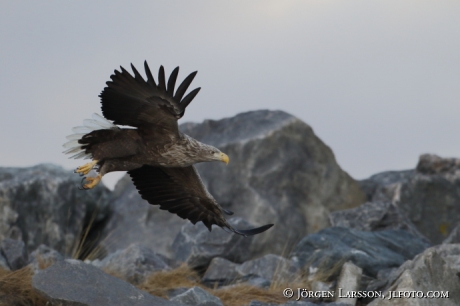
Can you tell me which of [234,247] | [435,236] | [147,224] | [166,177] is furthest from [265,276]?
[435,236]

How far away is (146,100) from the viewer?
691cm


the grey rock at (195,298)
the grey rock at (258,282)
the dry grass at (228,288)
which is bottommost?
the grey rock at (195,298)

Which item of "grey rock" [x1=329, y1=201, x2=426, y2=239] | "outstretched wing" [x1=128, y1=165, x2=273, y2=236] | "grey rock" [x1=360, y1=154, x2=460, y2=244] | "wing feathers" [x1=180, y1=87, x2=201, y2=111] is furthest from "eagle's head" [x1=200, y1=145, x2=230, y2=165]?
"grey rock" [x1=360, y1=154, x2=460, y2=244]

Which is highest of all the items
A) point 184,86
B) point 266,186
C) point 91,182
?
point 266,186

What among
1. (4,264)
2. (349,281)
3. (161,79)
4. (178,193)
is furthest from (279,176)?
(161,79)

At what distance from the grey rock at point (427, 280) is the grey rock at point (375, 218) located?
2.78 meters

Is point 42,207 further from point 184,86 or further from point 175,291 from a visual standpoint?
point 184,86

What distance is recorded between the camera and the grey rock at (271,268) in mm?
8422

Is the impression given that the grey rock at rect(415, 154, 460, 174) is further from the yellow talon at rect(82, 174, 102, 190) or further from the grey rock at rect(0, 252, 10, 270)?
the grey rock at rect(0, 252, 10, 270)

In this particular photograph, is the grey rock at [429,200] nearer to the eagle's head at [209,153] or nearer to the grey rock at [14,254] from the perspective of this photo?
the eagle's head at [209,153]

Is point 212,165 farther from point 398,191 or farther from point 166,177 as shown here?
point 166,177

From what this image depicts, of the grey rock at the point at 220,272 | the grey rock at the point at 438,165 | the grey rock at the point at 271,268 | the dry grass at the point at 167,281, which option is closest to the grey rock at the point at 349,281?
the grey rock at the point at 271,268

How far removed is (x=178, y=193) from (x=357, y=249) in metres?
2.06

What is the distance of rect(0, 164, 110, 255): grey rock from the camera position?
432 inches
